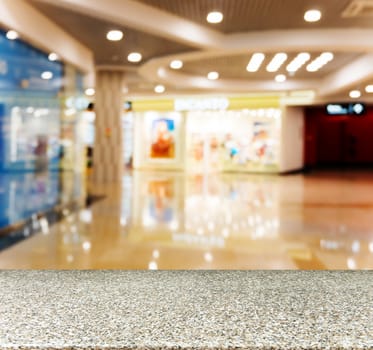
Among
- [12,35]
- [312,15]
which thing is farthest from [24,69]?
[312,15]

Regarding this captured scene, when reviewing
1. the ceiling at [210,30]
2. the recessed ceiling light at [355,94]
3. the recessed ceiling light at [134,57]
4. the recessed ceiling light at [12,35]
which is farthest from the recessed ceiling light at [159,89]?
the recessed ceiling light at [12,35]

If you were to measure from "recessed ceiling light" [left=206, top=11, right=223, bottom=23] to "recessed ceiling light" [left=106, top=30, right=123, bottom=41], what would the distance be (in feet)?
5.52

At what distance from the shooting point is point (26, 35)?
7625 mm

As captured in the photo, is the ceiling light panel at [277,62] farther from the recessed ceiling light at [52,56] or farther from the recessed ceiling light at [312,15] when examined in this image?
the recessed ceiling light at [52,56]

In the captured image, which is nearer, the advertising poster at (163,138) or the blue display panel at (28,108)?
the blue display panel at (28,108)

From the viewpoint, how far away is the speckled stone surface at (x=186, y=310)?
1.59m

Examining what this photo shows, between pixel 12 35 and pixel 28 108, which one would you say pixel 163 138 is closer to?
pixel 28 108

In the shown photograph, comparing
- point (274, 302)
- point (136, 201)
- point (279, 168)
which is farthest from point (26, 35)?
point (279, 168)

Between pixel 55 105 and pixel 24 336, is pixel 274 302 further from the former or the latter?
pixel 55 105

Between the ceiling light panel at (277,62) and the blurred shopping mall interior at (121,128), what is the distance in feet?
0.18

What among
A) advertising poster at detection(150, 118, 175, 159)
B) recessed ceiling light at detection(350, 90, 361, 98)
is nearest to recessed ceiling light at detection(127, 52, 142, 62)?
recessed ceiling light at detection(350, 90, 361, 98)

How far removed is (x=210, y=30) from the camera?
968 cm

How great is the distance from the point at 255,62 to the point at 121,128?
4.40 m

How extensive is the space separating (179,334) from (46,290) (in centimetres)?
81
